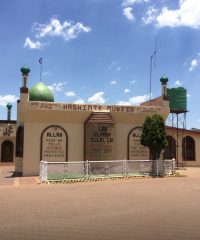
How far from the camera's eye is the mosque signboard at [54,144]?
22.3m

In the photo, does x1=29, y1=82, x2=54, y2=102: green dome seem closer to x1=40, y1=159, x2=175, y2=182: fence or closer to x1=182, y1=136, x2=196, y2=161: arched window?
x1=40, y1=159, x2=175, y2=182: fence

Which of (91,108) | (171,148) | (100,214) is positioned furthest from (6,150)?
(100,214)

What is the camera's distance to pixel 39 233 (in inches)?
289

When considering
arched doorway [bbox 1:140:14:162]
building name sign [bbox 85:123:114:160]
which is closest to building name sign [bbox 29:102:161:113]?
building name sign [bbox 85:123:114:160]

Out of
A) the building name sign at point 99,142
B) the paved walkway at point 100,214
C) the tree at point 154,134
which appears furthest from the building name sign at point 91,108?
the paved walkway at point 100,214

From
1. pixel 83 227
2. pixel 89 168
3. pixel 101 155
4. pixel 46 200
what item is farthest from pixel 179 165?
pixel 83 227

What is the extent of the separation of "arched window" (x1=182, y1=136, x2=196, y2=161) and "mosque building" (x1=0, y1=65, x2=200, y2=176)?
386 inches

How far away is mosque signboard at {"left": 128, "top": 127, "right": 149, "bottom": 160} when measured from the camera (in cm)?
2367

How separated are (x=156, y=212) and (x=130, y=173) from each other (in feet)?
35.6

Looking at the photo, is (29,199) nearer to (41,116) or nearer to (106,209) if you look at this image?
(106,209)

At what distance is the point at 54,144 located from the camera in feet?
73.9

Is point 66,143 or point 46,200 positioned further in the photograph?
point 66,143

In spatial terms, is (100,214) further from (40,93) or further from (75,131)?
(40,93)

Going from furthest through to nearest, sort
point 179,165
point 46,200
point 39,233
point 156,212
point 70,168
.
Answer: point 179,165 → point 70,168 → point 46,200 → point 156,212 → point 39,233
